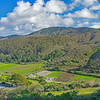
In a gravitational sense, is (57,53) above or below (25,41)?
below

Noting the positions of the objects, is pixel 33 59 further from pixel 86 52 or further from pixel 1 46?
pixel 1 46

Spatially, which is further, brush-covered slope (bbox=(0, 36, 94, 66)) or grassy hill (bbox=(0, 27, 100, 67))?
brush-covered slope (bbox=(0, 36, 94, 66))

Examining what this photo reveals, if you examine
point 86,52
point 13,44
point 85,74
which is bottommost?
point 85,74

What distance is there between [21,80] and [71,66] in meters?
40.3

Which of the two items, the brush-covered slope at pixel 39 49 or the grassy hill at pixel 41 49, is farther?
the brush-covered slope at pixel 39 49

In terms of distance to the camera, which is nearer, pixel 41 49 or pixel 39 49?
pixel 41 49

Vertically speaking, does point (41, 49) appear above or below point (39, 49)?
below

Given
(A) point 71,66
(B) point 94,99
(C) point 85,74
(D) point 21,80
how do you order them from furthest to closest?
(A) point 71,66 < (C) point 85,74 < (D) point 21,80 < (B) point 94,99

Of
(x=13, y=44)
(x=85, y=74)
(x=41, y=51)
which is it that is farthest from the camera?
(x=13, y=44)

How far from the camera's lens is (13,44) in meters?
160

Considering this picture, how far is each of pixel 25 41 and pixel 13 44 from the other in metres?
12.5

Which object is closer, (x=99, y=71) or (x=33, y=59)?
(x=99, y=71)

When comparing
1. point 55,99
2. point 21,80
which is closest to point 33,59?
point 21,80

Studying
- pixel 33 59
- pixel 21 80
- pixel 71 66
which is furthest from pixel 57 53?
pixel 21 80
